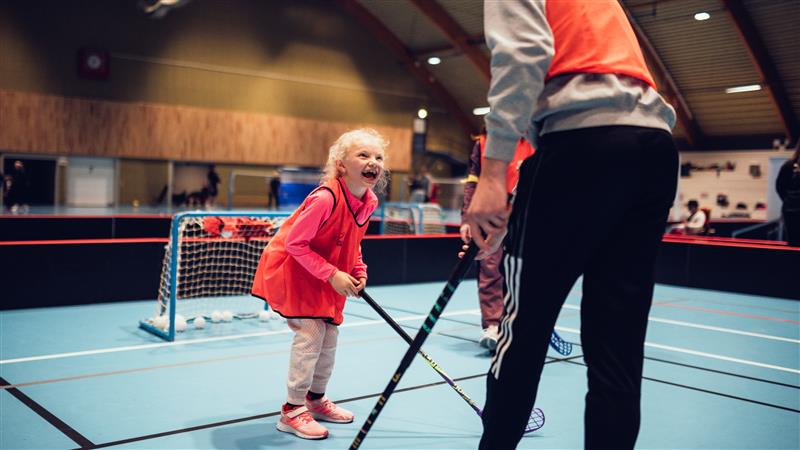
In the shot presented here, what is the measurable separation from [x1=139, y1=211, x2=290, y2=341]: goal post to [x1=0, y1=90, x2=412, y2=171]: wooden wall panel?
9695 millimetres

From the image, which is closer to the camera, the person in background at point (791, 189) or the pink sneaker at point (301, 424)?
the pink sneaker at point (301, 424)

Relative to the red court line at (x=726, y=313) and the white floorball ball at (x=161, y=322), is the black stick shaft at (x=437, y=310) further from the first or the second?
the red court line at (x=726, y=313)

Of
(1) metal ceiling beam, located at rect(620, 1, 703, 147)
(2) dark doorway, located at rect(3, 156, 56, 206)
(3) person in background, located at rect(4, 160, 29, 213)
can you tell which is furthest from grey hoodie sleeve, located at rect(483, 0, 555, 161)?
(2) dark doorway, located at rect(3, 156, 56, 206)

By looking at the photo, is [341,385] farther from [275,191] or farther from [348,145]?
[275,191]

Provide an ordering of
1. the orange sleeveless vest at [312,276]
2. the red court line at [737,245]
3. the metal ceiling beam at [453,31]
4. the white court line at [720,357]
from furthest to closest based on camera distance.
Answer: the metal ceiling beam at [453,31]
the red court line at [737,245]
the white court line at [720,357]
the orange sleeveless vest at [312,276]

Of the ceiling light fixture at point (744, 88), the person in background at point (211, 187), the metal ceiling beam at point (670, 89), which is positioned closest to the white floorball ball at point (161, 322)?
the person in background at point (211, 187)

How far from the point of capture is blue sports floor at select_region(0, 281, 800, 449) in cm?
257

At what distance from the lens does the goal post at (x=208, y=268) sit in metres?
4.28

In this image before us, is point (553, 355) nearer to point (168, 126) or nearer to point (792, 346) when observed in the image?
point (792, 346)

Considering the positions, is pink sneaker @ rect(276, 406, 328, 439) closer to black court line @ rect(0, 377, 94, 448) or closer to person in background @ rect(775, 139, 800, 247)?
black court line @ rect(0, 377, 94, 448)

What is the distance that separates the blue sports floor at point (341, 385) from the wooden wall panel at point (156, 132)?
11.2m

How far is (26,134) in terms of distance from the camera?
17.1 meters

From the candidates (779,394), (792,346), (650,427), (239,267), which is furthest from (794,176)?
(239,267)

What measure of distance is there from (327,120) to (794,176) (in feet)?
56.5
